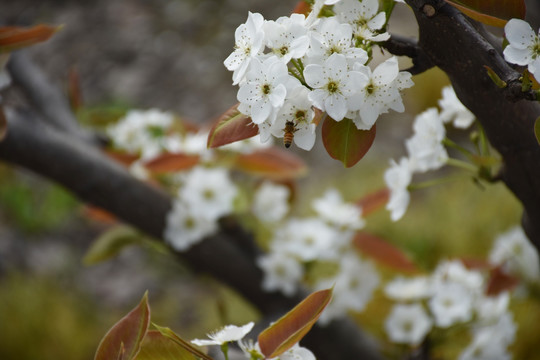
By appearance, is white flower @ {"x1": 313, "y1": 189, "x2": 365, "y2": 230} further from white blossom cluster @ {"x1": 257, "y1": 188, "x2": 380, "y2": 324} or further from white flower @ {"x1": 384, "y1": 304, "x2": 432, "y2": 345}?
white flower @ {"x1": 384, "y1": 304, "x2": 432, "y2": 345}

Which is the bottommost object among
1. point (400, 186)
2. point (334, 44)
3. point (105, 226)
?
point (105, 226)

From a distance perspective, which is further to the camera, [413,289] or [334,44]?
[413,289]

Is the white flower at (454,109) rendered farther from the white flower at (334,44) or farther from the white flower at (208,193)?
the white flower at (208,193)

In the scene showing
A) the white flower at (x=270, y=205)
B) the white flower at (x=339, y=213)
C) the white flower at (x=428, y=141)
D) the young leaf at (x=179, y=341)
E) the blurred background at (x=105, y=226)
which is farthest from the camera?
the blurred background at (x=105, y=226)

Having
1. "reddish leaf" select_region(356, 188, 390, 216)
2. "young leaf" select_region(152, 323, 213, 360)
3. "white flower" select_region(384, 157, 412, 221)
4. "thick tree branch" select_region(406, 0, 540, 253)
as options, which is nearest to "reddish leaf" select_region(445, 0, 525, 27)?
"thick tree branch" select_region(406, 0, 540, 253)

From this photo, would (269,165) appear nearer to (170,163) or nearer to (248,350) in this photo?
(170,163)

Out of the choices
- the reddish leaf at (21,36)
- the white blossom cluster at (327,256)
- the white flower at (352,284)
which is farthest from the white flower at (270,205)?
the reddish leaf at (21,36)

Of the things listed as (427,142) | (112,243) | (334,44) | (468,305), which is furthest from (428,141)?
(112,243)
